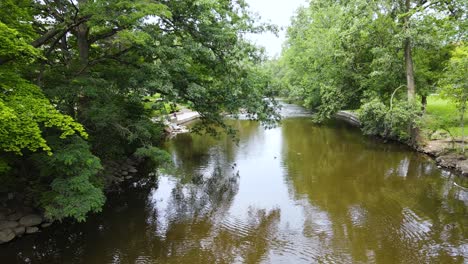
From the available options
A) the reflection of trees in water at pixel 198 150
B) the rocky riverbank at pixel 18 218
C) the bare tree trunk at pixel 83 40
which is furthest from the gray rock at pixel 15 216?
the reflection of trees in water at pixel 198 150

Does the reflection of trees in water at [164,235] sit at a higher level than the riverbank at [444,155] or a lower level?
lower

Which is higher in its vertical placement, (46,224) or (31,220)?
(31,220)

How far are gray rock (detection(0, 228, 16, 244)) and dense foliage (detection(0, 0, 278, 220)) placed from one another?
105 cm

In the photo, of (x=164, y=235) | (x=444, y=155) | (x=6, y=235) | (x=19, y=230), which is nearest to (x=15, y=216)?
(x=19, y=230)

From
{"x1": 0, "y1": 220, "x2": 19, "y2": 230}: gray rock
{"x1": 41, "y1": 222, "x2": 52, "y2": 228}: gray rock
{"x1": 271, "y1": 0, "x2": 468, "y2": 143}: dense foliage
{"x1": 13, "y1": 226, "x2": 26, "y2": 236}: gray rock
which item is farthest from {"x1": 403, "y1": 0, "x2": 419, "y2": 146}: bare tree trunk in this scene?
{"x1": 0, "y1": 220, "x2": 19, "y2": 230}: gray rock

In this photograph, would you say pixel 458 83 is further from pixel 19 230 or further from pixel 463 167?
pixel 19 230

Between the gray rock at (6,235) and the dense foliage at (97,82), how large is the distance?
3.44 feet

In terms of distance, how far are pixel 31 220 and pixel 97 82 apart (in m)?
4.68

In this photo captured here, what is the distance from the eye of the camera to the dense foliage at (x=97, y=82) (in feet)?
27.6

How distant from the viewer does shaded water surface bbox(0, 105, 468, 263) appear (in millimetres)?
9391

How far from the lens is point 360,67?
2658 cm

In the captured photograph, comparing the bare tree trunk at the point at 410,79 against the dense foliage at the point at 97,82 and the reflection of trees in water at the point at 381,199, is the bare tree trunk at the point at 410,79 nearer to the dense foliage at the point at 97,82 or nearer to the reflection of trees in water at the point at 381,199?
the reflection of trees in water at the point at 381,199

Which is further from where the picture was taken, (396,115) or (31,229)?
(396,115)

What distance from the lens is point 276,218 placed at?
38.8ft
